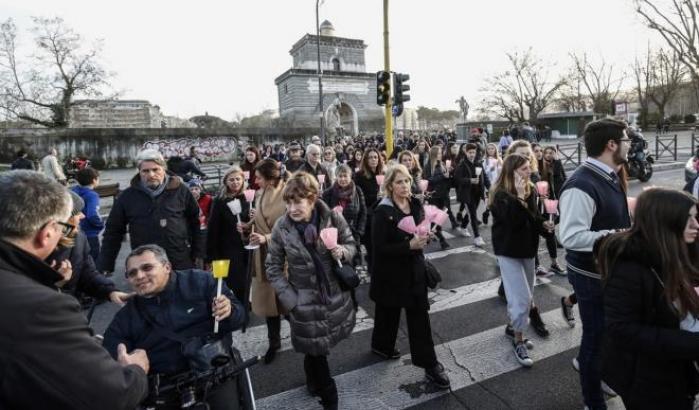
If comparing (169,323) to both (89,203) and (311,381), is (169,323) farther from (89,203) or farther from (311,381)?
(89,203)

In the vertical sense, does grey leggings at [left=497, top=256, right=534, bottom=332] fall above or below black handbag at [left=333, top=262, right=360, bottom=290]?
below

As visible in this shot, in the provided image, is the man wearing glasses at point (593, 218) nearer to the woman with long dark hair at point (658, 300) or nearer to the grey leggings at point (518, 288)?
the woman with long dark hair at point (658, 300)

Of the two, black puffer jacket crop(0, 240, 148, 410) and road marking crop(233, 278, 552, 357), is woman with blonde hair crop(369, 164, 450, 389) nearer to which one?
road marking crop(233, 278, 552, 357)

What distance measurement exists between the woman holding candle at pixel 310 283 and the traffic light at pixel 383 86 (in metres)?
10.1

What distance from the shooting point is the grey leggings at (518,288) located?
3760mm

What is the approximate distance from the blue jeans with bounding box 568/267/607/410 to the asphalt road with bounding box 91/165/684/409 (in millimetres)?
282

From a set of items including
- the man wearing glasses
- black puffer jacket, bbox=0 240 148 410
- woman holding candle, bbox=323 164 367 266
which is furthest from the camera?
woman holding candle, bbox=323 164 367 266

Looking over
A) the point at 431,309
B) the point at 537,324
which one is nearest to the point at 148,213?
the point at 431,309

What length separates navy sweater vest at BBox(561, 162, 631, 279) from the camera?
2668 mm

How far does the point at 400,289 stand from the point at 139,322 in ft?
6.42

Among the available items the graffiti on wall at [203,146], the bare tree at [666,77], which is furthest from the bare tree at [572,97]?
the graffiti on wall at [203,146]

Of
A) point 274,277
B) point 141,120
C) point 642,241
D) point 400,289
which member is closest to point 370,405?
point 400,289

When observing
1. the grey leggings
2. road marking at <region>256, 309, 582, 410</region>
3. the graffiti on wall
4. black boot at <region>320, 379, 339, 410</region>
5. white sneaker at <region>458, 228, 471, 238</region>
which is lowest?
road marking at <region>256, 309, 582, 410</region>

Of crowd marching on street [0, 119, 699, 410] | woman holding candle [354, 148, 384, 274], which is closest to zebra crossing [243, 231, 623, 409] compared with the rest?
crowd marching on street [0, 119, 699, 410]
